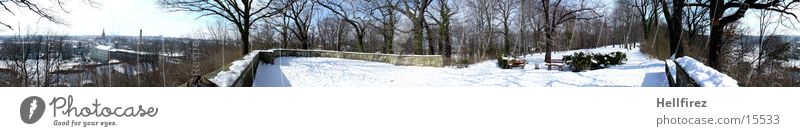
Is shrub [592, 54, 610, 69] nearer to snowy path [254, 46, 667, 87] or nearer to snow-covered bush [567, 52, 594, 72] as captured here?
snow-covered bush [567, 52, 594, 72]

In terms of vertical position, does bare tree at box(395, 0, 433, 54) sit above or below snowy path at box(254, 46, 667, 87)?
above

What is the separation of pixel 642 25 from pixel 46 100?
9.33 m

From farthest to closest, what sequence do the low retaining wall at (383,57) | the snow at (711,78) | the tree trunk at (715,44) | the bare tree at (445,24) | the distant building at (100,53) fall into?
the bare tree at (445,24), the low retaining wall at (383,57), the tree trunk at (715,44), the distant building at (100,53), the snow at (711,78)

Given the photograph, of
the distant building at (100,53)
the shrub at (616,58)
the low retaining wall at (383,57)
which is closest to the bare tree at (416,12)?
the low retaining wall at (383,57)

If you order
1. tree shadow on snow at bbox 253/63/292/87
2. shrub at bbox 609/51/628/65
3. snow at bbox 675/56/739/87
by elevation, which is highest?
shrub at bbox 609/51/628/65

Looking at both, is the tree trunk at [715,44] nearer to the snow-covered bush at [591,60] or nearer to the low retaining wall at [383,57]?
the snow-covered bush at [591,60]

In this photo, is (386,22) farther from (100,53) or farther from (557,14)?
(100,53)

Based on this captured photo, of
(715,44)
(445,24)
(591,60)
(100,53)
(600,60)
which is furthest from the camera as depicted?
(445,24)

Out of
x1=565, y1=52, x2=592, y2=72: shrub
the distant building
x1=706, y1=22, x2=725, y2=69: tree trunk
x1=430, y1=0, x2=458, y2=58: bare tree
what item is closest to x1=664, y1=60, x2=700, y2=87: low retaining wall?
x1=706, y1=22, x2=725, y2=69: tree trunk

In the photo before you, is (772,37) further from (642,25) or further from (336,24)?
(336,24)

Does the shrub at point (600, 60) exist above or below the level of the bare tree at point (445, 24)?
below

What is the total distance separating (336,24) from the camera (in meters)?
14.2

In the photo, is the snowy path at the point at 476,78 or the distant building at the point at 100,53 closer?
the distant building at the point at 100,53

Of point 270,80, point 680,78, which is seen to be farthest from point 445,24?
point 680,78
